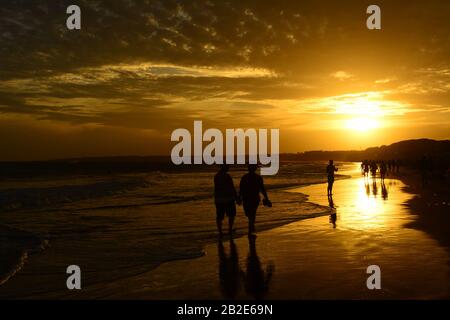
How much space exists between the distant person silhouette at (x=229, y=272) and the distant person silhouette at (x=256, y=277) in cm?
19

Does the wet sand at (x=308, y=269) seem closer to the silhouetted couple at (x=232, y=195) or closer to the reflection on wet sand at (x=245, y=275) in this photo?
the reflection on wet sand at (x=245, y=275)

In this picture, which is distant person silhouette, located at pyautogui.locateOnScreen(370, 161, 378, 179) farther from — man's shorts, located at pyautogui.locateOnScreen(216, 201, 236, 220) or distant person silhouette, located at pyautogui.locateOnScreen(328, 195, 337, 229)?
man's shorts, located at pyautogui.locateOnScreen(216, 201, 236, 220)

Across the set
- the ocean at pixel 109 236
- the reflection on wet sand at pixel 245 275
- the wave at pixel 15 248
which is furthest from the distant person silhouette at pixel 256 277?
the wave at pixel 15 248

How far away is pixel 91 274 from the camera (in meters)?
9.31

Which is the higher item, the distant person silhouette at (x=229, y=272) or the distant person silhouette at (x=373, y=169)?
the distant person silhouette at (x=373, y=169)

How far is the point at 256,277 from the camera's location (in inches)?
332

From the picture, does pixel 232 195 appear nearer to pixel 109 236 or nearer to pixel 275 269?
pixel 109 236

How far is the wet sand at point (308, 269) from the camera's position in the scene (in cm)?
743
